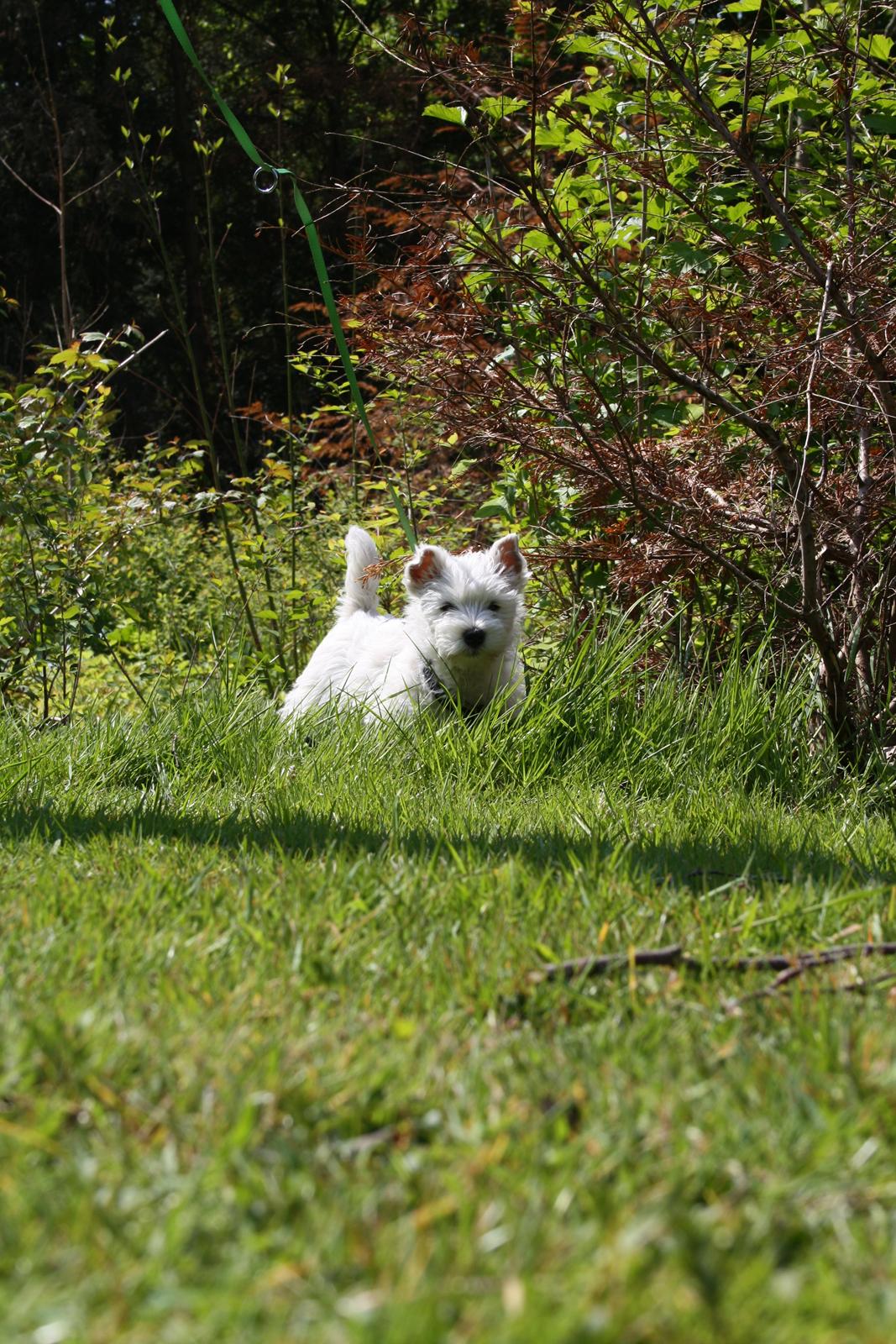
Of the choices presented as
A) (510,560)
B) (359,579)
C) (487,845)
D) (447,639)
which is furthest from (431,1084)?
(359,579)

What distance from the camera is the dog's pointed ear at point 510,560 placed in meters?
5.79

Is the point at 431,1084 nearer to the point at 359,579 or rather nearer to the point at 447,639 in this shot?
the point at 447,639

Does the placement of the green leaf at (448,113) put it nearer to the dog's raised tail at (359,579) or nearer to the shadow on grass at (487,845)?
the dog's raised tail at (359,579)

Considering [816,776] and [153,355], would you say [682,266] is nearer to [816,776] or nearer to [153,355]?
[816,776]

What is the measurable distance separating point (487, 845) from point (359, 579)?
10.8 ft

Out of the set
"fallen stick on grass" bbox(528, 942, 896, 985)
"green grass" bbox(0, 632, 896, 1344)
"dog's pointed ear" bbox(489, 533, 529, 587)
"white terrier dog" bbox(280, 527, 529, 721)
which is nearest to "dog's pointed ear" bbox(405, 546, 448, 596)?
"white terrier dog" bbox(280, 527, 529, 721)

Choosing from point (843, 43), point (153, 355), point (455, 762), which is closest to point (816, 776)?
point (455, 762)

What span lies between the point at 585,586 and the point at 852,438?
141 centimetres

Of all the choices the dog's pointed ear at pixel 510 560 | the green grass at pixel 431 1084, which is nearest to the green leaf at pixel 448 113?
the dog's pointed ear at pixel 510 560

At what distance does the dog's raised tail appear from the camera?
6.34m

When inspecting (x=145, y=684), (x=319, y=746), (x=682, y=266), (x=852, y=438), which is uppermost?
(x=682, y=266)

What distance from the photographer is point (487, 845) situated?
3.41 m

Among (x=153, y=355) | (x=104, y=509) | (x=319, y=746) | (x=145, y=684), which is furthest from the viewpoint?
(x=153, y=355)

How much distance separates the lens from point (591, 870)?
3059 millimetres
